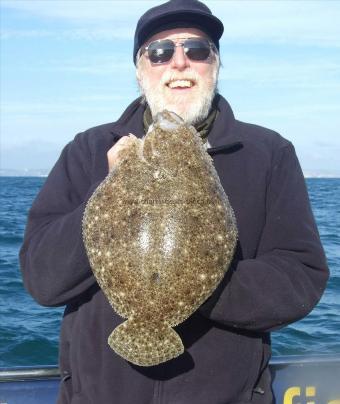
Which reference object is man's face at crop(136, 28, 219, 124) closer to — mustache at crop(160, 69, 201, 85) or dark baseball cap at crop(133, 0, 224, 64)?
mustache at crop(160, 69, 201, 85)

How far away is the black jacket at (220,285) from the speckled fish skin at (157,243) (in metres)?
0.32

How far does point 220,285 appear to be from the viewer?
3.12 m

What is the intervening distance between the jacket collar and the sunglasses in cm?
37

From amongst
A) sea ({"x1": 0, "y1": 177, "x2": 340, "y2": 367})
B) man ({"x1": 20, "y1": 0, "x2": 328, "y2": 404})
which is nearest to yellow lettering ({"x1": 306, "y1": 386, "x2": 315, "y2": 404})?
man ({"x1": 20, "y1": 0, "x2": 328, "y2": 404})

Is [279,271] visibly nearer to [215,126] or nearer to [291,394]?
[215,126]

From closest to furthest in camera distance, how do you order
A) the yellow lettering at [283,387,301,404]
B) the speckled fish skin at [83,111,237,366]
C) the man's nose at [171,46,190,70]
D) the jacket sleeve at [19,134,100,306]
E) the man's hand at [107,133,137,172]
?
1. the speckled fish skin at [83,111,237,366]
2. the man's hand at [107,133,137,172]
3. the jacket sleeve at [19,134,100,306]
4. the man's nose at [171,46,190,70]
5. the yellow lettering at [283,387,301,404]

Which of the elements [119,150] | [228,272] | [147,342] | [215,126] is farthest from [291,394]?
[119,150]

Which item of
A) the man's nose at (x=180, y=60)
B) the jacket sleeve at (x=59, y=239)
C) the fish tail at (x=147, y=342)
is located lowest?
the fish tail at (x=147, y=342)

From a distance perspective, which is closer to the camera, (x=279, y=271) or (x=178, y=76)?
(x=279, y=271)

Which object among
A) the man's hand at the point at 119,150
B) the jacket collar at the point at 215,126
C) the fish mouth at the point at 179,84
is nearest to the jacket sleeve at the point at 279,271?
the jacket collar at the point at 215,126

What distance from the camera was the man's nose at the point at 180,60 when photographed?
11.7ft

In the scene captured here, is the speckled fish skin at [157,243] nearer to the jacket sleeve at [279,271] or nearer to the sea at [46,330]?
the jacket sleeve at [279,271]

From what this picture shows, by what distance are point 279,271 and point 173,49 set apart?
54.4 inches

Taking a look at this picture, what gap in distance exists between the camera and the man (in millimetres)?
3260
